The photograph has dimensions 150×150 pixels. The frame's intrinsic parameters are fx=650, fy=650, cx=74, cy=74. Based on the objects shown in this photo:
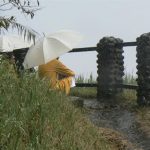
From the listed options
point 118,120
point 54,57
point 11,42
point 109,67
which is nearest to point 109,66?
point 109,67

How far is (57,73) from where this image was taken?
11492 millimetres

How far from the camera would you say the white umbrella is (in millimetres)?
12062

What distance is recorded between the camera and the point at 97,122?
1203 cm

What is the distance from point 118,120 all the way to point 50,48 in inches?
74.2

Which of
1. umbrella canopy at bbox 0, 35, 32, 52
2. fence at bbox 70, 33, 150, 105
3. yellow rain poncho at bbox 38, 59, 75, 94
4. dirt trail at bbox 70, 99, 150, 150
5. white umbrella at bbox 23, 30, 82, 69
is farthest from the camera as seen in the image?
umbrella canopy at bbox 0, 35, 32, 52

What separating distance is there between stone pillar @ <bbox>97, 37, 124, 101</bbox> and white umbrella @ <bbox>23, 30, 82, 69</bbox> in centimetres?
256

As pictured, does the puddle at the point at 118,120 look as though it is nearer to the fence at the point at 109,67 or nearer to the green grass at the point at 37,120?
the fence at the point at 109,67

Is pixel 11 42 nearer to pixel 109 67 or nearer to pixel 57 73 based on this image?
pixel 109 67

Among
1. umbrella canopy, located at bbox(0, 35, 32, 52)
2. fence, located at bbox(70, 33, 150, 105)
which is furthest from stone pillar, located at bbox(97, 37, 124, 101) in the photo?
umbrella canopy, located at bbox(0, 35, 32, 52)

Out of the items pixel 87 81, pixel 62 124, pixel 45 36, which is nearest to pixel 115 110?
pixel 45 36

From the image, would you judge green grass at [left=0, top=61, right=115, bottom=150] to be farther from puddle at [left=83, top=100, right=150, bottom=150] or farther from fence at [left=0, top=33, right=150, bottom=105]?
fence at [left=0, top=33, right=150, bottom=105]

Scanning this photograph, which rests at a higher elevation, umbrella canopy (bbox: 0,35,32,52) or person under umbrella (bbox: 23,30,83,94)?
umbrella canopy (bbox: 0,35,32,52)

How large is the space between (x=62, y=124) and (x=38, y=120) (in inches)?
31.3

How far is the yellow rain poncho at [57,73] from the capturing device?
1121 centimetres
